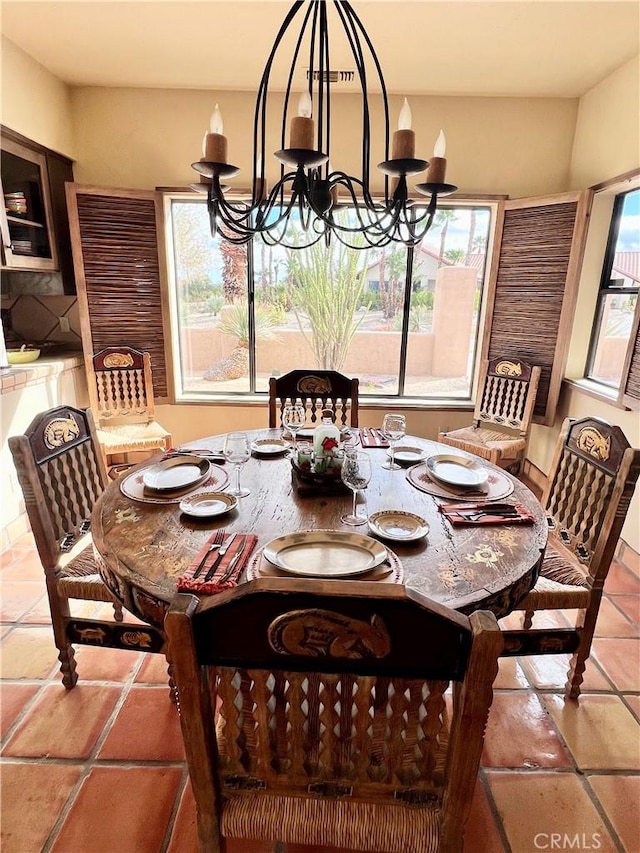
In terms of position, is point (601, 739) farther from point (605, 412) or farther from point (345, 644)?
point (605, 412)

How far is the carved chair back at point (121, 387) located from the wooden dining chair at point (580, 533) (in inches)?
106

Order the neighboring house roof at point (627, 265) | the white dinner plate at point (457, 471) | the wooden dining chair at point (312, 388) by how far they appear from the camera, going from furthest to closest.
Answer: the neighboring house roof at point (627, 265) → the wooden dining chair at point (312, 388) → the white dinner plate at point (457, 471)

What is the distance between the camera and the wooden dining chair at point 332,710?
0.64 m

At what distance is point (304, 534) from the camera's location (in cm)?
121

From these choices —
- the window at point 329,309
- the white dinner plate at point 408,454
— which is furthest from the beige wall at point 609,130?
the white dinner plate at point 408,454

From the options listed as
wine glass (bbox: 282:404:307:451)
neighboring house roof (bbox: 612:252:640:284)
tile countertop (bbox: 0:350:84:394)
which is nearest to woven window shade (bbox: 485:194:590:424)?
neighboring house roof (bbox: 612:252:640:284)

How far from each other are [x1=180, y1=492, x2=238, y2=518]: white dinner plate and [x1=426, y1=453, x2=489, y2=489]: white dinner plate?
28.5 inches

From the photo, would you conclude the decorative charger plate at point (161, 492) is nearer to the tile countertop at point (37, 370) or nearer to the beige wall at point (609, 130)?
the tile countertop at point (37, 370)

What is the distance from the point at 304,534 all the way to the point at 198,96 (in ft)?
10.6

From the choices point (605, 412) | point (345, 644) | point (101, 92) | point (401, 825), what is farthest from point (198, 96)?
point (401, 825)

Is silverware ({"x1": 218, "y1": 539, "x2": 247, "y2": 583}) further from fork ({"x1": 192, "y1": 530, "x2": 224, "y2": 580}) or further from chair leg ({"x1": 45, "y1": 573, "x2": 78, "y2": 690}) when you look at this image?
chair leg ({"x1": 45, "y1": 573, "x2": 78, "y2": 690})

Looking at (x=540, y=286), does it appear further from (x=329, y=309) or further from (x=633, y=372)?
(x=329, y=309)

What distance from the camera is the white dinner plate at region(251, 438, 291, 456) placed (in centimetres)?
190

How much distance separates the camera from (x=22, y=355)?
292cm
